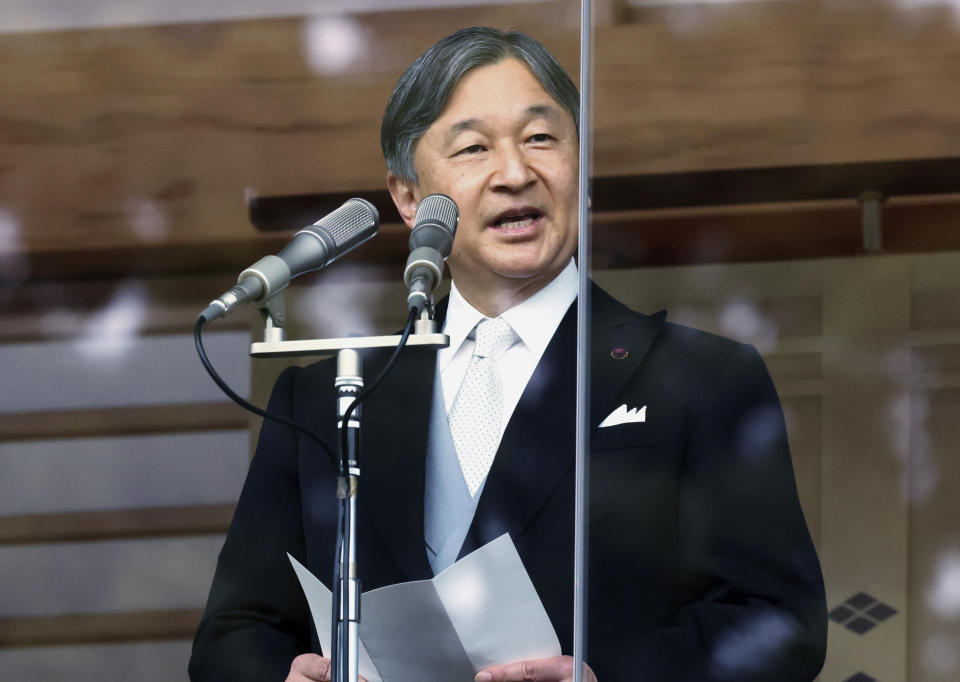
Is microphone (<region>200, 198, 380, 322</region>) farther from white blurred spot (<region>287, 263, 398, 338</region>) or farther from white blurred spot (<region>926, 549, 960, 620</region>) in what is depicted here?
white blurred spot (<region>926, 549, 960, 620</region>)

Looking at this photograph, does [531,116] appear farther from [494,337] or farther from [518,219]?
[494,337]

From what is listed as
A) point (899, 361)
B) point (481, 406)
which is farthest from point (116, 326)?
point (899, 361)

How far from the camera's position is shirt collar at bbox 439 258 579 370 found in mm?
1311

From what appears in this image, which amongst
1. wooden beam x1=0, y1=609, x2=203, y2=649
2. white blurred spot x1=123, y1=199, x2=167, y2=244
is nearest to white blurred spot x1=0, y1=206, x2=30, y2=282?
white blurred spot x1=123, y1=199, x2=167, y2=244

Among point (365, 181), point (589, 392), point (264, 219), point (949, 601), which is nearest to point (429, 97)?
point (365, 181)

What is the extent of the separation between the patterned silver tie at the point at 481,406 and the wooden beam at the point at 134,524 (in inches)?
11.5

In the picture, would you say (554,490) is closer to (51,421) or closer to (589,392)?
(589,392)

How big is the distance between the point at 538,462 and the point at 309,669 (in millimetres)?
278

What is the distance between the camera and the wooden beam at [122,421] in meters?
1.42

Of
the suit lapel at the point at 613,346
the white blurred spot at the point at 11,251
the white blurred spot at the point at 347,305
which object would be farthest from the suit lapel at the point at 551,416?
the white blurred spot at the point at 11,251

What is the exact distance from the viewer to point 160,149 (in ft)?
4.89

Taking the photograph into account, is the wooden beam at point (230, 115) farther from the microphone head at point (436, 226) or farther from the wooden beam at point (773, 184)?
the microphone head at point (436, 226)

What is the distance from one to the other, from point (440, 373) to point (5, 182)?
553 millimetres

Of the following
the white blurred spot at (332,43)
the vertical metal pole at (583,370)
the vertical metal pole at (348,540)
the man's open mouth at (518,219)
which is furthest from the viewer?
the white blurred spot at (332,43)
